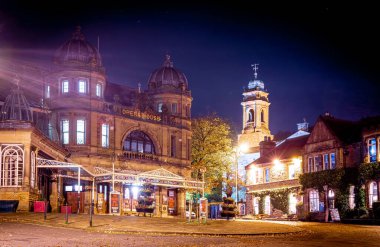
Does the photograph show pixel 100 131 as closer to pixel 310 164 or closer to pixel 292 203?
pixel 310 164

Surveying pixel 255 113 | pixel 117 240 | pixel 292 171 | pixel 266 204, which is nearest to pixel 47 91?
pixel 292 171

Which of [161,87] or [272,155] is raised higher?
[161,87]

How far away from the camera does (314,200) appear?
59844mm

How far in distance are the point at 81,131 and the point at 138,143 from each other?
8.12 metres

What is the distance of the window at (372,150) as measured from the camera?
2060 inches

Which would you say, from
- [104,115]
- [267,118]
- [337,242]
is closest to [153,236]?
[337,242]

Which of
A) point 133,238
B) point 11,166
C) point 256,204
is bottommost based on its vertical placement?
point 133,238

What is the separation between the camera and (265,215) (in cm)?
6297

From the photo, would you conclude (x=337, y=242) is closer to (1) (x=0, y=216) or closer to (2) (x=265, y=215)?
(1) (x=0, y=216)

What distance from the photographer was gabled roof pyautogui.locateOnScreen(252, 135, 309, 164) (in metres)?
67.3

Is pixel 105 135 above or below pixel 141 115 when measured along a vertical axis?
below

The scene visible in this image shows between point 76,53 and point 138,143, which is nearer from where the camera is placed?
point 76,53

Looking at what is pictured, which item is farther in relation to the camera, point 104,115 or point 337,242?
point 104,115

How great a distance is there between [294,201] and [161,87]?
19.9 m
